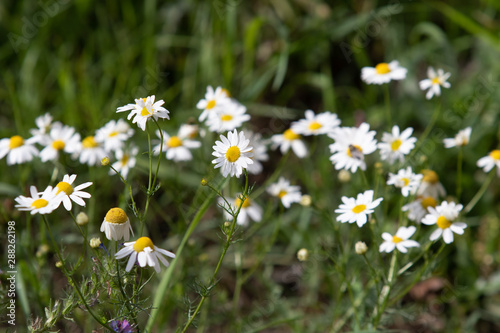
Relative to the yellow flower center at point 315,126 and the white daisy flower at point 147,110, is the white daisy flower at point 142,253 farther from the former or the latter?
the yellow flower center at point 315,126

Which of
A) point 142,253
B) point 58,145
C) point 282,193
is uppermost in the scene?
point 142,253

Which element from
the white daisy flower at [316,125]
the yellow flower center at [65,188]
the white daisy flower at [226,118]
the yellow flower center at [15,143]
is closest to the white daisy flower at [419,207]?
the white daisy flower at [316,125]

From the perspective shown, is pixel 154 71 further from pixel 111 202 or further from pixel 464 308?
pixel 464 308

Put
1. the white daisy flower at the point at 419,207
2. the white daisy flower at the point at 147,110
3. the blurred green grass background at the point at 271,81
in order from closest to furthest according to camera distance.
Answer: the white daisy flower at the point at 147,110 → the white daisy flower at the point at 419,207 → the blurred green grass background at the point at 271,81

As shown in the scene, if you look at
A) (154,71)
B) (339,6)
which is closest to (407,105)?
(339,6)

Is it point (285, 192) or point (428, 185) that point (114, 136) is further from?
point (428, 185)

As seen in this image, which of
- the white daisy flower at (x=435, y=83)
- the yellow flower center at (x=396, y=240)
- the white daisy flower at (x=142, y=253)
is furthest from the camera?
the white daisy flower at (x=435, y=83)

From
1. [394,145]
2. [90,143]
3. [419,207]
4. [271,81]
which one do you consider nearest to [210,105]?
[90,143]
